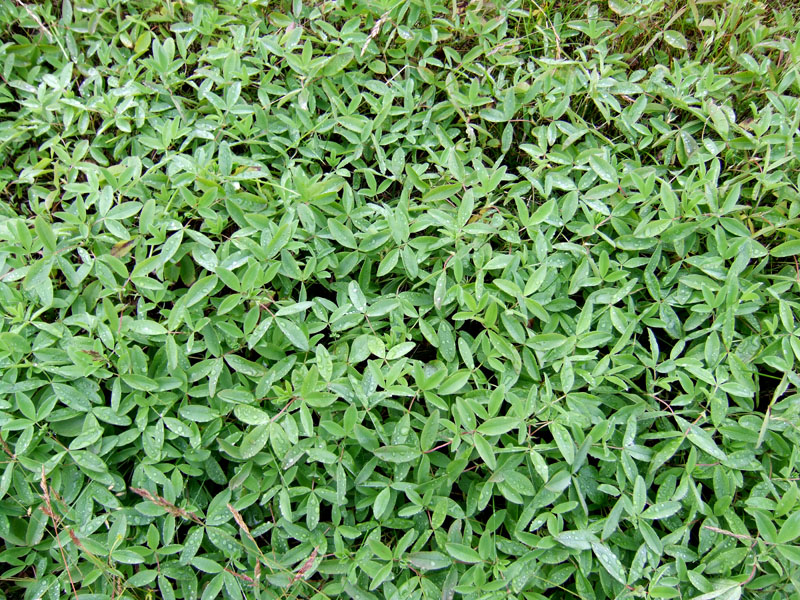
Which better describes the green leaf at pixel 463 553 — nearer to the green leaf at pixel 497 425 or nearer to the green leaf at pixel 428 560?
the green leaf at pixel 428 560

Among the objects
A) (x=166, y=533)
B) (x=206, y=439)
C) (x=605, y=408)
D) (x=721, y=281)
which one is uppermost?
(x=721, y=281)

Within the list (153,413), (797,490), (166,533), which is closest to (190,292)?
(153,413)

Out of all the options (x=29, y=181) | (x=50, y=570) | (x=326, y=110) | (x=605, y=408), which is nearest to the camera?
(x=50, y=570)

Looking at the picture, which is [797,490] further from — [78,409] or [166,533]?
[78,409]

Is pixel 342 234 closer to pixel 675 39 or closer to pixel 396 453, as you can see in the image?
pixel 396 453

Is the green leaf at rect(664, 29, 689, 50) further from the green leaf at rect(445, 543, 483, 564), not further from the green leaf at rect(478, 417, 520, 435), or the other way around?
the green leaf at rect(445, 543, 483, 564)

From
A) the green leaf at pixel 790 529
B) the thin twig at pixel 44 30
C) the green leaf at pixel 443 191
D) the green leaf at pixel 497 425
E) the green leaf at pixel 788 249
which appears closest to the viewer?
the green leaf at pixel 790 529

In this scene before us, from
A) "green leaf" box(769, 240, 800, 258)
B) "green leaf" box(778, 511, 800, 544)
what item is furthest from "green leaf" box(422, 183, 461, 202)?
"green leaf" box(778, 511, 800, 544)

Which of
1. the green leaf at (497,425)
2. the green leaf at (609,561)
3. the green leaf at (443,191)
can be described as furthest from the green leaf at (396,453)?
the green leaf at (443,191)
